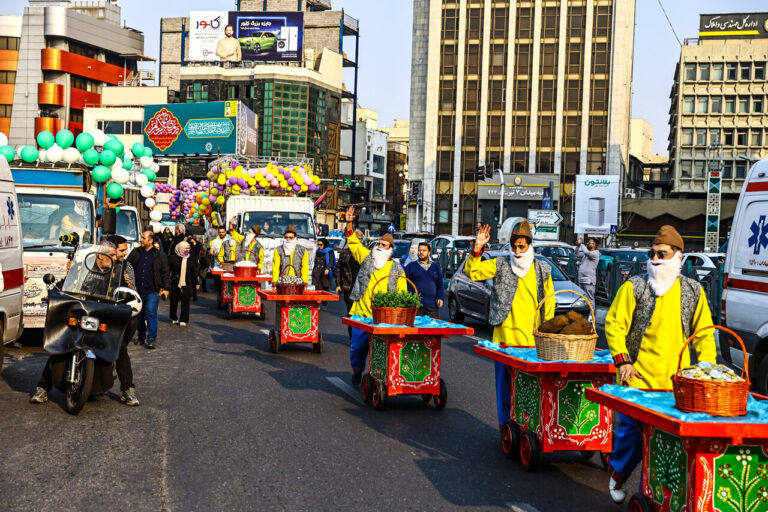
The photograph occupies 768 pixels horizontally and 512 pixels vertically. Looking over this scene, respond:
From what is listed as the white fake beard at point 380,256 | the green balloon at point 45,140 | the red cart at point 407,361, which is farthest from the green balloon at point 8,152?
the red cart at point 407,361

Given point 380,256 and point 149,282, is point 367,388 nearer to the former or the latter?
point 380,256

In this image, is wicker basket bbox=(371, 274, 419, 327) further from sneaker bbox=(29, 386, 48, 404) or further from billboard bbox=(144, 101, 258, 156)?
billboard bbox=(144, 101, 258, 156)

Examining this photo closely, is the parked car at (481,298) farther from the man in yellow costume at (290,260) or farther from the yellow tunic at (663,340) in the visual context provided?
the yellow tunic at (663,340)

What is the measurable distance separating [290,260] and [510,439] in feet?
27.8

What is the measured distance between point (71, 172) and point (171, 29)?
112758mm

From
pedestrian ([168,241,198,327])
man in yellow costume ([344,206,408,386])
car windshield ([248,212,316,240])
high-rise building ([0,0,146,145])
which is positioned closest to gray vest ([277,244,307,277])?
pedestrian ([168,241,198,327])

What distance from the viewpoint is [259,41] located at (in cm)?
9756

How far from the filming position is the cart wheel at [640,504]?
4957 millimetres

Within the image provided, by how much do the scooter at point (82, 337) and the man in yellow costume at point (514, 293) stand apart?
3.58 metres

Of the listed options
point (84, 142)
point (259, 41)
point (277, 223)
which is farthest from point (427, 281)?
point (259, 41)

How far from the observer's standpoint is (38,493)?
→ 5930 millimetres

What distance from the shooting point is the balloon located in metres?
16.8

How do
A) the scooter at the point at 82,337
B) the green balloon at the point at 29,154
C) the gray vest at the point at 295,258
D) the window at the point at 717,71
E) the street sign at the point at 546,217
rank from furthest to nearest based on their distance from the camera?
the window at the point at 717,71
the street sign at the point at 546,217
the green balloon at the point at 29,154
the gray vest at the point at 295,258
the scooter at the point at 82,337

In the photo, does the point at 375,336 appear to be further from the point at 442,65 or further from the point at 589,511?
the point at 442,65
